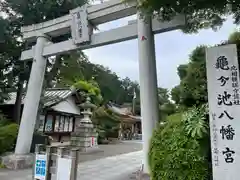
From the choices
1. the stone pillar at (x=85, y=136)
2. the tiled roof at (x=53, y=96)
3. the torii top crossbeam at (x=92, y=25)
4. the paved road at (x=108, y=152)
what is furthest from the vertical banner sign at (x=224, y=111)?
the tiled roof at (x=53, y=96)

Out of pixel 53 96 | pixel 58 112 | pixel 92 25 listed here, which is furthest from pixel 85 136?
pixel 92 25

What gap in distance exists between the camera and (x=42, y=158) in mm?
4566

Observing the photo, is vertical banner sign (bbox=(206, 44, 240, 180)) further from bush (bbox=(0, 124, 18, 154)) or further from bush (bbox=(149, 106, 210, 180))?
bush (bbox=(0, 124, 18, 154))

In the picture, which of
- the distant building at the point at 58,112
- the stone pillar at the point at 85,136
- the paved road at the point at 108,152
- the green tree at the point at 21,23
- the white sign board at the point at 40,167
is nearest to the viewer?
the white sign board at the point at 40,167

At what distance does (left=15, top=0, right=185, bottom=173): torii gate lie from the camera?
20.2ft

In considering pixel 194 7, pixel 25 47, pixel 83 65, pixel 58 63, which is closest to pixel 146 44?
pixel 194 7

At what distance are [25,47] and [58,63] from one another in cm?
232

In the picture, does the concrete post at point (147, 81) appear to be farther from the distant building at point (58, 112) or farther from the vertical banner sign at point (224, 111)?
the distant building at point (58, 112)

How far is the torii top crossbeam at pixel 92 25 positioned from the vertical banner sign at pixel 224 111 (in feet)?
8.01

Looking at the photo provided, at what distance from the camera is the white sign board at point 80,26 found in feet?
25.5

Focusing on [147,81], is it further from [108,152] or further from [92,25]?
[108,152]

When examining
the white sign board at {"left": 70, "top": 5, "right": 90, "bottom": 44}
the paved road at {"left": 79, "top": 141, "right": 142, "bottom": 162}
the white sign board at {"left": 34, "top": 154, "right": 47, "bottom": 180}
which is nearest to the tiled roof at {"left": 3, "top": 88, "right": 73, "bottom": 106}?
the paved road at {"left": 79, "top": 141, "right": 142, "bottom": 162}

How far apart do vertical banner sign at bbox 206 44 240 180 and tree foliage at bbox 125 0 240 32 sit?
680 millimetres

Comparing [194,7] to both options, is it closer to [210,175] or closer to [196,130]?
[196,130]
